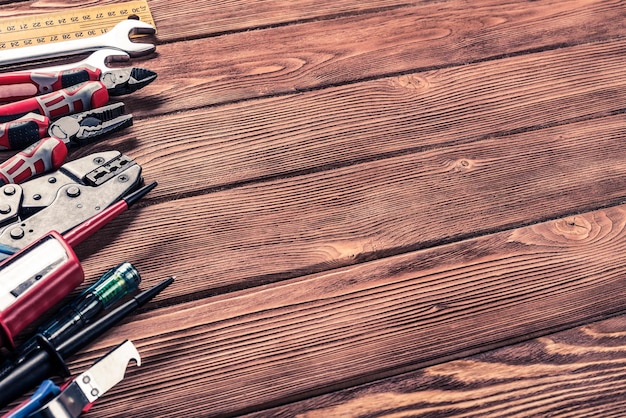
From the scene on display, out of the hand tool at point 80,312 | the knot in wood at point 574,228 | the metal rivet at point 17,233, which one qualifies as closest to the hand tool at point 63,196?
the metal rivet at point 17,233

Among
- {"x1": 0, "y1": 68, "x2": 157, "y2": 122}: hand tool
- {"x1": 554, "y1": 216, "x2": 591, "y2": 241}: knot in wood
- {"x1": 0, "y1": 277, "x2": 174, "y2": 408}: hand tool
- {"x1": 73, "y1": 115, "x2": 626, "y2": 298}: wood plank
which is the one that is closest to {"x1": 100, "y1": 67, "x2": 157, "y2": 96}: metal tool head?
{"x1": 0, "y1": 68, "x2": 157, "y2": 122}: hand tool

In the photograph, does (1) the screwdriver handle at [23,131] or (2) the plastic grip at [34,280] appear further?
(1) the screwdriver handle at [23,131]

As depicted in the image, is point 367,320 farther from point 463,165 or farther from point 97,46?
point 97,46

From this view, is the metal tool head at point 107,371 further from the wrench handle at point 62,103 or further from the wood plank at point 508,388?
the wrench handle at point 62,103

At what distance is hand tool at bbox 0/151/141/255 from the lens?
1.10m

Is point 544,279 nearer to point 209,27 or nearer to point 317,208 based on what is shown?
point 317,208

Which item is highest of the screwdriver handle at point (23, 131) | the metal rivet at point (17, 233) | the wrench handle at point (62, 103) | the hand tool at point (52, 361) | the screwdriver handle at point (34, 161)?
the wrench handle at point (62, 103)

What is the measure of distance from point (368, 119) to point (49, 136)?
0.61m

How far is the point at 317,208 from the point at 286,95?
289 millimetres

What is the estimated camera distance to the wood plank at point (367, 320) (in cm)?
105

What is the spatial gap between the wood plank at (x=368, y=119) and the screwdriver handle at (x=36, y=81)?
0.35ft

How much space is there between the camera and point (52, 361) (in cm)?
99

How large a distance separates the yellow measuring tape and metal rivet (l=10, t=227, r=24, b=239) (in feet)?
1.64

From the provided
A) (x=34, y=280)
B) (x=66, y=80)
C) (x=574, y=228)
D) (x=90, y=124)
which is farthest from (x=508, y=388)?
(x=66, y=80)
